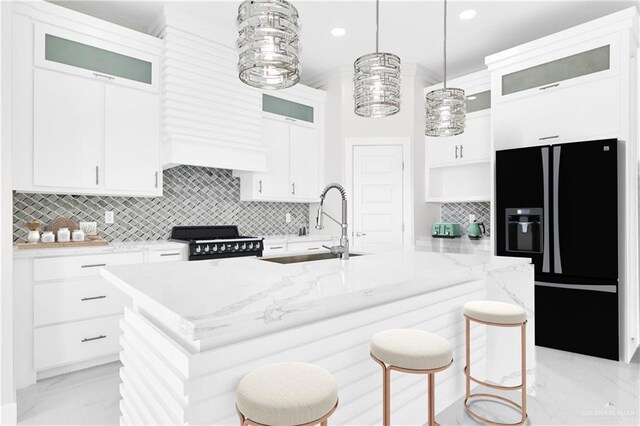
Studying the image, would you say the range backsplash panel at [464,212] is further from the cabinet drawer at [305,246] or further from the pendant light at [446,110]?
the pendant light at [446,110]

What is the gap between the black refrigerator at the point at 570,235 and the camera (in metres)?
3.01

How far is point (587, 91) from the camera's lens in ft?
10.6

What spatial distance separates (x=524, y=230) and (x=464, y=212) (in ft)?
4.02

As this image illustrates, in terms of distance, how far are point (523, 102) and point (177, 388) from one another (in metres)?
3.83

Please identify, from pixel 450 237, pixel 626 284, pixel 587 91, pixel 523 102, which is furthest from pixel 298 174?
pixel 626 284

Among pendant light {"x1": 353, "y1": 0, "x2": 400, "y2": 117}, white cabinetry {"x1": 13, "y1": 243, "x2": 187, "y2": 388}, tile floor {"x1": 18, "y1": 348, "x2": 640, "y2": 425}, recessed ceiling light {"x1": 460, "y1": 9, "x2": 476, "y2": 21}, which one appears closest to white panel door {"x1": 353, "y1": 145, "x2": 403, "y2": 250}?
recessed ceiling light {"x1": 460, "y1": 9, "x2": 476, "y2": 21}

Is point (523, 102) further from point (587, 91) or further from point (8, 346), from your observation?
point (8, 346)

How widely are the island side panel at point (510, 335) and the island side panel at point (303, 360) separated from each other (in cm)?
23

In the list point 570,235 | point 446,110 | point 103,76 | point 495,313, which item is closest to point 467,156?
point 570,235

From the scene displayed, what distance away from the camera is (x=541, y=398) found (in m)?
2.44

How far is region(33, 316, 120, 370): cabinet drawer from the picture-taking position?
2.66 meters

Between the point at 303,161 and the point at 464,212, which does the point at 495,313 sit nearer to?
the point at 464,212

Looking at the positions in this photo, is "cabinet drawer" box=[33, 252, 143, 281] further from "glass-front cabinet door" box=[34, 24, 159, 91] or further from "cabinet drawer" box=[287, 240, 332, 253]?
"cabinet drawer" box=[287, 240, 332, 253]

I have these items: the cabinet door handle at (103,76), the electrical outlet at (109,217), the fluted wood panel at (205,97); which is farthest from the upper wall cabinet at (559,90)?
the electrical outlet at (109,217)
